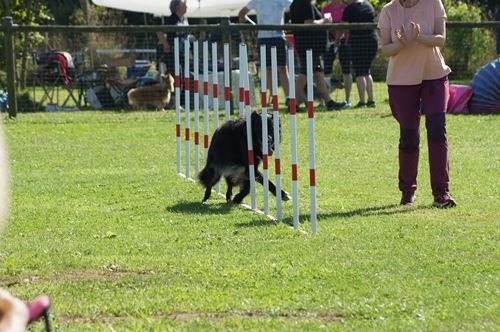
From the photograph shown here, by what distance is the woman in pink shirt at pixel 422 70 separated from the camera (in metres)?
9.28

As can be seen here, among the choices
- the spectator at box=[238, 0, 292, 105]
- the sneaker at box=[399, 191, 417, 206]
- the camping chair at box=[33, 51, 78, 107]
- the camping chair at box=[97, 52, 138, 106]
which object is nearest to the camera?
the sneaker at box=[399, 191, 417, 206]

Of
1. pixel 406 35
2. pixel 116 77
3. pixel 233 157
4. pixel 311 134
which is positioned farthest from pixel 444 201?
pixel 116 77

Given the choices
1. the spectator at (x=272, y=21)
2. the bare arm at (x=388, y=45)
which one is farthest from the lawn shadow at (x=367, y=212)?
the spectator at (x=272, y=21)

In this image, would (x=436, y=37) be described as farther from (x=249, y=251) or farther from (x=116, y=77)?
(x=116, y=77)

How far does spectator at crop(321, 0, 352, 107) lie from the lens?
763 inches

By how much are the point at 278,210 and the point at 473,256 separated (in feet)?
6.85

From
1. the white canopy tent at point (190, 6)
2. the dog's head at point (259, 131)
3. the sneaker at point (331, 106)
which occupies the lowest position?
the sneaker at point (331, 106)

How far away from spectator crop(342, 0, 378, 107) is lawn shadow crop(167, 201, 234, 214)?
9.39m

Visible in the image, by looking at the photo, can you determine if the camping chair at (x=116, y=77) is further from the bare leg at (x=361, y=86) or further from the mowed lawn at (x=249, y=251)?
the mowed lawn at (x=249, y=251)

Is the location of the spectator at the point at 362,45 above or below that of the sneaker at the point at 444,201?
above

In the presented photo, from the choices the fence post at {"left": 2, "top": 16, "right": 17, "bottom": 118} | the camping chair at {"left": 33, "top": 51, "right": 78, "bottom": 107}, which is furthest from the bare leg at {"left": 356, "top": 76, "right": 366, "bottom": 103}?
the fence post at {"left": 2, "top": 16, "right": 17, "bottom": 118}

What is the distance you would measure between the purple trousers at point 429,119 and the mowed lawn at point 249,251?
0.36m

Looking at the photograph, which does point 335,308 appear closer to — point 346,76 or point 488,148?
point 488,148

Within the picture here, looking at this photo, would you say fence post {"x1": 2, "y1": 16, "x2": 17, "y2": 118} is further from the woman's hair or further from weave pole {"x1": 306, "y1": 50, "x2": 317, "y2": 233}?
weave pole {"x1": 306, "y1": 50, "x2": 317, "y2": 233}
